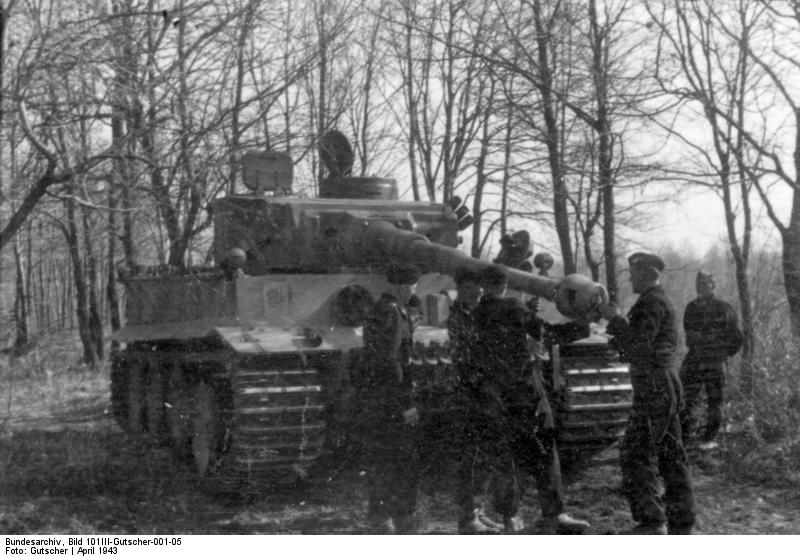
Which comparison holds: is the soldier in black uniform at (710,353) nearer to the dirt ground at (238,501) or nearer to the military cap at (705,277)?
the military cap at (705,277)

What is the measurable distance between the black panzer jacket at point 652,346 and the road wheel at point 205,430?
127 inches

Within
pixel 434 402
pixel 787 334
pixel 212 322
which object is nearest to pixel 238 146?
pixel 212 322

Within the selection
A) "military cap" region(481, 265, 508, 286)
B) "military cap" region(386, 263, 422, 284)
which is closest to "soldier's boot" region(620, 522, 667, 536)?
"military cap" region(481, 265, 508, 286)

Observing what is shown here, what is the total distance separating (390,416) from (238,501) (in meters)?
2.00

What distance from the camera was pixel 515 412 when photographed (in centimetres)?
623

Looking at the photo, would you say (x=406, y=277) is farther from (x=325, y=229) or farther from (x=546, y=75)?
(x=546, y=75)

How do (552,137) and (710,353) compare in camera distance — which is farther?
(552,137)

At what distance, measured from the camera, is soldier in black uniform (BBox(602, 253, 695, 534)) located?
6.15 m

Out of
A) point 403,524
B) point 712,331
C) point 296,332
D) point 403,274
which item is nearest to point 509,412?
point 403,524

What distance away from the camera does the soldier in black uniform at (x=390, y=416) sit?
6.60 meters

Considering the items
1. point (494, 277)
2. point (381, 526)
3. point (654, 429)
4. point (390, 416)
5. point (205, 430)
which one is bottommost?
point (381, 526)

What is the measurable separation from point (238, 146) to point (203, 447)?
2800 millimetres

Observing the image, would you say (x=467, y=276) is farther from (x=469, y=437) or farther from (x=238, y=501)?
(x=238, y=501)

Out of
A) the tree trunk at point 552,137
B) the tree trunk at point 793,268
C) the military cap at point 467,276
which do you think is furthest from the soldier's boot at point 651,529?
the tree trunk at point 552,137
